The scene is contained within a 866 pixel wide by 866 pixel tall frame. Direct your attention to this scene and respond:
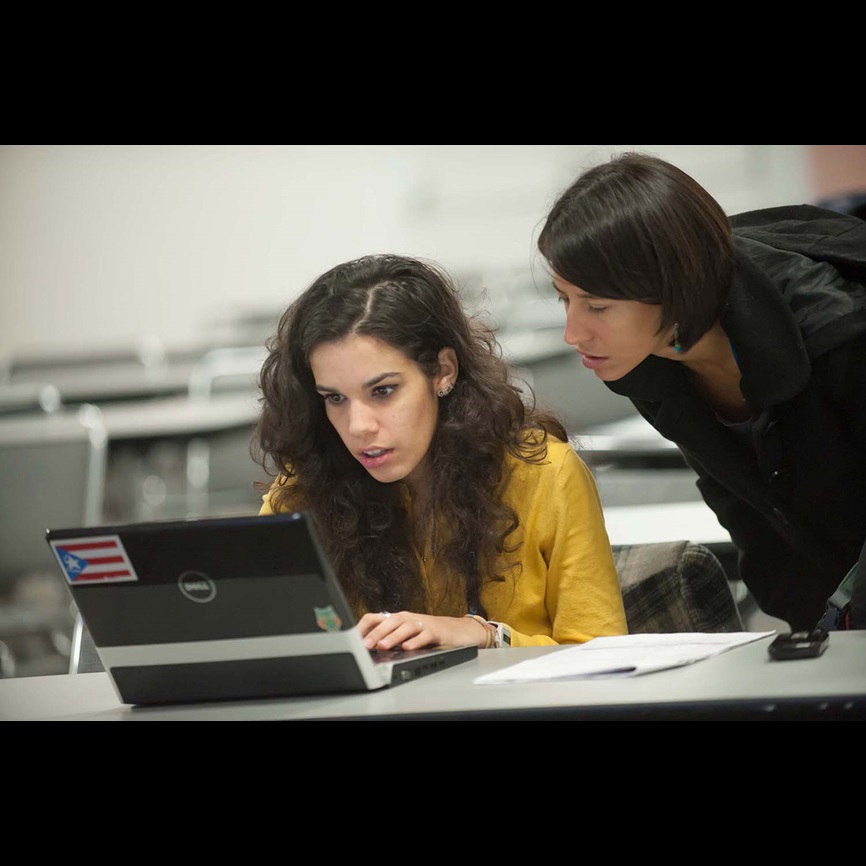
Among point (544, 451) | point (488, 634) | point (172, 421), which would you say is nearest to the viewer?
point (488, 634)

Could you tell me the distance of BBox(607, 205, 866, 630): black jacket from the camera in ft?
5.98

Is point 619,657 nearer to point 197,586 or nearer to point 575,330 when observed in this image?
point 197,586

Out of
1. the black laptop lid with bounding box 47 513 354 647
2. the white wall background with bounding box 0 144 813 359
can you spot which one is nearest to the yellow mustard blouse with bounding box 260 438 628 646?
the black laptop lid with bounding box 47 513 354 647

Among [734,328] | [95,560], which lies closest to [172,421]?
[734,328]

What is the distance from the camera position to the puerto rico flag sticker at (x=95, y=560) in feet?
4.10

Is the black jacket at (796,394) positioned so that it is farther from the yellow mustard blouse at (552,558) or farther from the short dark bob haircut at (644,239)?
the yellow mustard blouse at (552,558)

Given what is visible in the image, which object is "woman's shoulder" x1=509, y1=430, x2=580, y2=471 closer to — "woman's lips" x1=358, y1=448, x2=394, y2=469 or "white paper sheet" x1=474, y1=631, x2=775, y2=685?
"woman's lips" x1=358, y1=448, x2=394, y2=469

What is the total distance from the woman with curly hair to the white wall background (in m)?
5.45

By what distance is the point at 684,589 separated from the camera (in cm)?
198

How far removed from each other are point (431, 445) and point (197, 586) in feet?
2.57

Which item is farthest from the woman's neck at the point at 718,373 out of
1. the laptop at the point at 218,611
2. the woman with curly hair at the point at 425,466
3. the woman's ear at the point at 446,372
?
the laptop at the point at 218,611

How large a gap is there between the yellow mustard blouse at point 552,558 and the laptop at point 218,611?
55 centimetres
